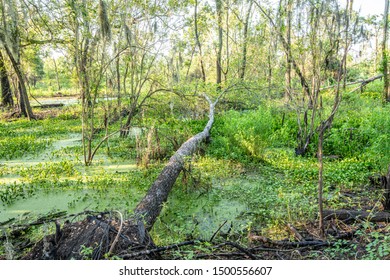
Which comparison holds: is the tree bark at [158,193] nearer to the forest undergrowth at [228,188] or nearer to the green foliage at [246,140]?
the forest undergrowth at [228,188]

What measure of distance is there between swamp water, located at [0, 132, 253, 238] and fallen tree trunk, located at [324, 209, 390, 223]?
36.3 inches

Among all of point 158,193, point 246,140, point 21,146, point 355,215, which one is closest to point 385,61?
point 246,140

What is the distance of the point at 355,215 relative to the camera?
10.7ft

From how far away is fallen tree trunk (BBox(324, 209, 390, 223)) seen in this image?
10.3 ft

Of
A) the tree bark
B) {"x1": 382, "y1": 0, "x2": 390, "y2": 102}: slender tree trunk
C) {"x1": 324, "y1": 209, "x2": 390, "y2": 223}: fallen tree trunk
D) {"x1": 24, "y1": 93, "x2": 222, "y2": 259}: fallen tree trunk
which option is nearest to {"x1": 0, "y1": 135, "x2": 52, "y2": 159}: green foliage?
the tree bark

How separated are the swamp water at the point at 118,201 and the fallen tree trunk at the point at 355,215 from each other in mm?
923

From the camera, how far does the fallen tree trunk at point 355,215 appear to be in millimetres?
3145

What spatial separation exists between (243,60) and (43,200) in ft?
35.2

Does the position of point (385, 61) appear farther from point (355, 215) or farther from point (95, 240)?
point (95, 240)

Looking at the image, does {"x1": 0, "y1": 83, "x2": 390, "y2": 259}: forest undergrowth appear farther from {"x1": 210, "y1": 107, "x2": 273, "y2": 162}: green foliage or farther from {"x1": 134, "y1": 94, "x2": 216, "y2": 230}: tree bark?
{"x1": 134, "y1": 94, "x2": 216, "y2": 230}: tree bark

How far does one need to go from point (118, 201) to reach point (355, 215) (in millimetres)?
2985

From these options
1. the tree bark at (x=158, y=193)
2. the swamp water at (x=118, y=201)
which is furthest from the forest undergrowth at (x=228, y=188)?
the tree bark at (x=158, y=193)
